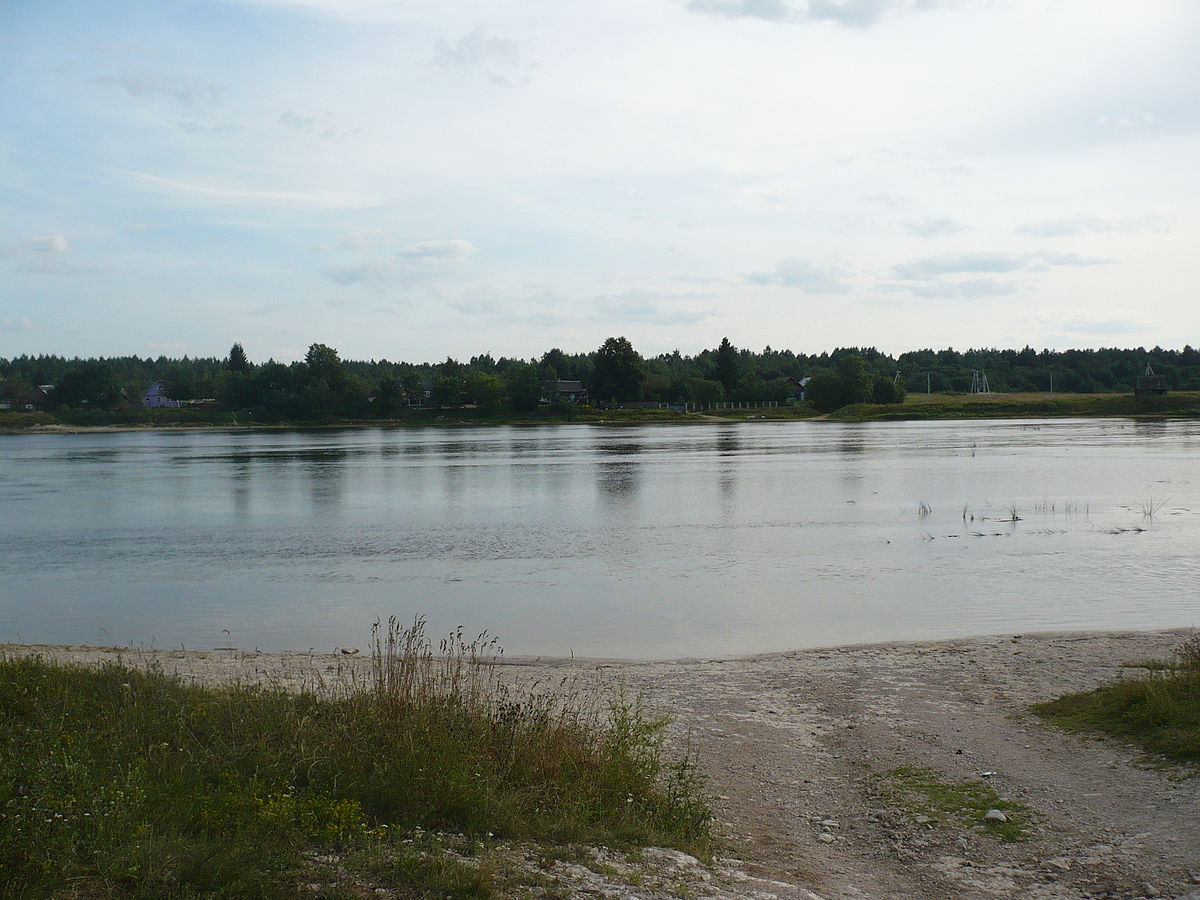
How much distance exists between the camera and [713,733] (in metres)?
9.95

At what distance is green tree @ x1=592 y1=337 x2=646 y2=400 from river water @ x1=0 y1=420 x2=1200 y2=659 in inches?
3561

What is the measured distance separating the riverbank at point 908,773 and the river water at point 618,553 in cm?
285

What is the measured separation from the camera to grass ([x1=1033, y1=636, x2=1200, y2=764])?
8.17 metres

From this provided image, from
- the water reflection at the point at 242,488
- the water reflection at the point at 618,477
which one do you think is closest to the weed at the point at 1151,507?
the water reflection at the point at 618,477

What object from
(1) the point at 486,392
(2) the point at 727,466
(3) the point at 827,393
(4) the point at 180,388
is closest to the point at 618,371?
(1) the point at 486,392

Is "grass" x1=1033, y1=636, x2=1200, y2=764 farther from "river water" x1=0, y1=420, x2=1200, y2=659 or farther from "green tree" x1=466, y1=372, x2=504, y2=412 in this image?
"green tree" x1=466, y1=372, x2=504, y2=412

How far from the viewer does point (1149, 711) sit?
8812 mm

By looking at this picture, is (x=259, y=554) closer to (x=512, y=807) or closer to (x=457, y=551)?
(x=457, y=551)

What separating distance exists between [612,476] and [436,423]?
92.1 m

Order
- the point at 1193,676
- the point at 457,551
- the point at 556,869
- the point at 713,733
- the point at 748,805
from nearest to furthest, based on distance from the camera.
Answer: the point at 556,869 → the point at 748,805 → the point at 1193,676 → the point at 713,733 → the point at 457,551

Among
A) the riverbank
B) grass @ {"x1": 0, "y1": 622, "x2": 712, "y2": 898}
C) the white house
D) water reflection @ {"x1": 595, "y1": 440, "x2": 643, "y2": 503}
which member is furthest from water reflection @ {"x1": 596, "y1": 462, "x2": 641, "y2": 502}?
the white house

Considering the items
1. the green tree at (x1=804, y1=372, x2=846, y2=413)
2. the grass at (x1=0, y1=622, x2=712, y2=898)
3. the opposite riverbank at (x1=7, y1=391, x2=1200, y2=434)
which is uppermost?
the green tree at (x1=804, y1=372, x2=846, y2=413)

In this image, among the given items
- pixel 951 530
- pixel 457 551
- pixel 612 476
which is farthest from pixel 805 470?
pixel 457 551

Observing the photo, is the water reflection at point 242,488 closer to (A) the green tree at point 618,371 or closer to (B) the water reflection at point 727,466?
(B) the water reflection at point 727,466
